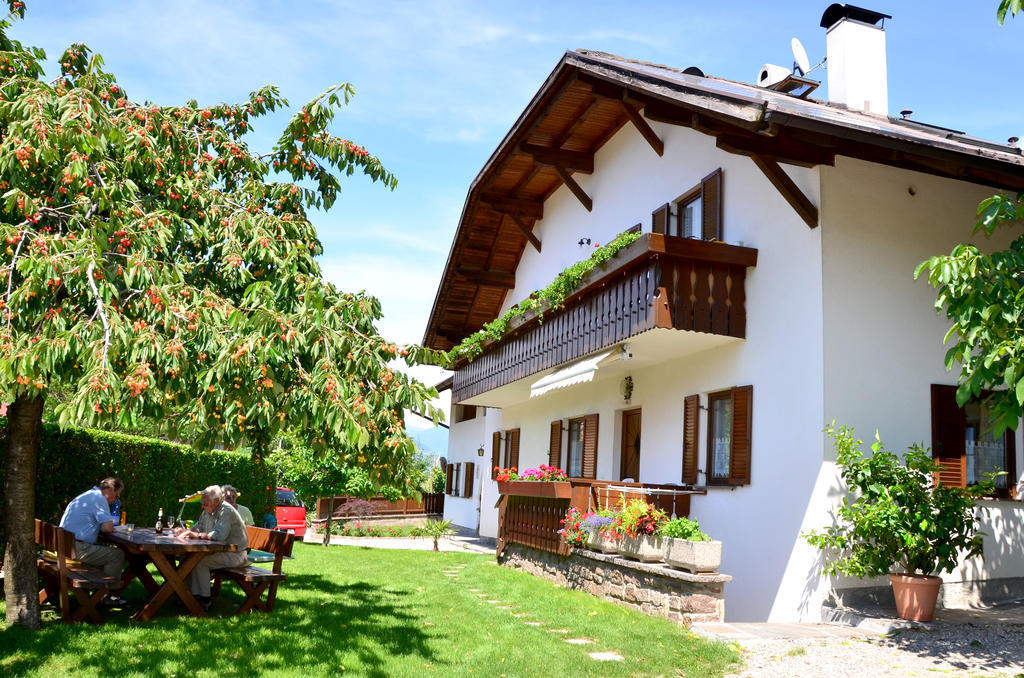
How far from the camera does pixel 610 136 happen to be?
15.9 meters

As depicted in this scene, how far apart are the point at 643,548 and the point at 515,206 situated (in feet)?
36.7

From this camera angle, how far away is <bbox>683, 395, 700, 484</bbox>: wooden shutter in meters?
11.6

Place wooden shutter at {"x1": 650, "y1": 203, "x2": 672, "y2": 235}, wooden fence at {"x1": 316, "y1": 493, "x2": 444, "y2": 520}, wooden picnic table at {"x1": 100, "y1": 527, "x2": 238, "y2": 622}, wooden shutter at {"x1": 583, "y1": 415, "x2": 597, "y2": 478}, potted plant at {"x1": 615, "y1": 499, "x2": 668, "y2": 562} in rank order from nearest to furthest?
wooden picnic table at {"x1": 100, "y1": 527, "x2": 238, "y2": 622}
potted plant at {"x1": 615, "y1": 499, "x2": 668, "y2": 562}
wooden shutter at {"x1": 650, "y1": 203, "x2": 672, "y2": 235}
wooden shutter at {"x1": 583, "y1": 415, "x2": 597, "y2": 478}
wooden fence at {"x1": 316, "y1": 493, "x2": 444, "y2": 520}

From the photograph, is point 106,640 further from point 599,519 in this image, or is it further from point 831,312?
point 831,312

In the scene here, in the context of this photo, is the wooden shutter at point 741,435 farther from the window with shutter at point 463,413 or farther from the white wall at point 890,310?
the window with shutter at point 463,413

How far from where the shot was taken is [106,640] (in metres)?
6.52

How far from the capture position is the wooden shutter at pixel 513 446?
67.0 feet

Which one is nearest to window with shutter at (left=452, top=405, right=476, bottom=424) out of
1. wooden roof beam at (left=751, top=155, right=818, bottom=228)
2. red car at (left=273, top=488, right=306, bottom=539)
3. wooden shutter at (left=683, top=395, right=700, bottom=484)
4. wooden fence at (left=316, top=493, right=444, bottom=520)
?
wooden fence at (left=316, top=493, right=444, bottom=520)

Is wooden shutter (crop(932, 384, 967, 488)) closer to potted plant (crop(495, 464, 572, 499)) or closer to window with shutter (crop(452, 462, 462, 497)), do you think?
potted plant (crop(495, 464, 572, 499))

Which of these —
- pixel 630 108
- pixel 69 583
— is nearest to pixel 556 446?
pixel 630 108

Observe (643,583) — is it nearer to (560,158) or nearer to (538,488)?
(538,488)

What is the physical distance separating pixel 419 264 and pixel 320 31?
15.7 m

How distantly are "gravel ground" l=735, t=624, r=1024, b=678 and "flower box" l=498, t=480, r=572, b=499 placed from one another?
4.84 meters

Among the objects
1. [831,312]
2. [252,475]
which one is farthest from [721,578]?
[252,475]
